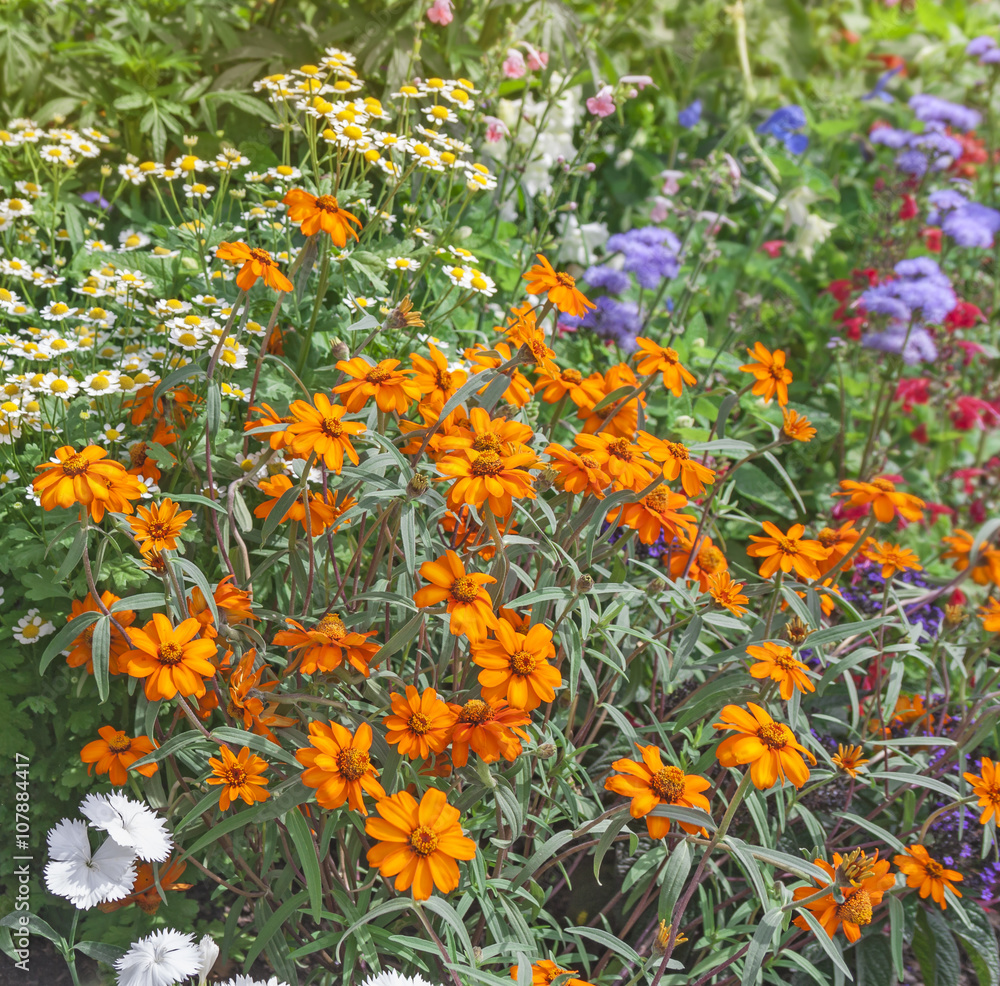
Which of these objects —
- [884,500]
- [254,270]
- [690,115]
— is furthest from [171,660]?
[690,115]

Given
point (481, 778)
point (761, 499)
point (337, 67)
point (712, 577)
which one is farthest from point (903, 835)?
point (337, 67)

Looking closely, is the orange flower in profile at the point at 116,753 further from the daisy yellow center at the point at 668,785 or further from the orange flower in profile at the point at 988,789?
the orange flower in profile at the point at 988,789

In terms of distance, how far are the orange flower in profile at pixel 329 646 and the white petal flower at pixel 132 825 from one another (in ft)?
0.99

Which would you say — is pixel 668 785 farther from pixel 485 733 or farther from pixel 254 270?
pixel 254 270

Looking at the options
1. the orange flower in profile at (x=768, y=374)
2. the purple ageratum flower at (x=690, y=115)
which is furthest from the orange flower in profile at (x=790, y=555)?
the purple ageratum flower at (x=690, y=115)

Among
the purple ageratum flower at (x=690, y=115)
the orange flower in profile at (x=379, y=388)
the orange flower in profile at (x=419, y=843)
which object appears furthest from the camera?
the purple ageratum flower at (x=690, y=115)

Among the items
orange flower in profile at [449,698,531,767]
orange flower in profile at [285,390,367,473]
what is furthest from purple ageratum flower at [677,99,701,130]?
orange flower in profile at [449,698,531,767]

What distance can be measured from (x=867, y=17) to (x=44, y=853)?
6.00m

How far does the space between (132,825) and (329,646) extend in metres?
0.38

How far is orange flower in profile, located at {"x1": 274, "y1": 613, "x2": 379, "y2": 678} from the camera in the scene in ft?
3.90

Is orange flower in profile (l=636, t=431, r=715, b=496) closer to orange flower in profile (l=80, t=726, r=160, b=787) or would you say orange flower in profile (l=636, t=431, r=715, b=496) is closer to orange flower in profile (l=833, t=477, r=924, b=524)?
orange flower in profile (l=833, t=477, r=924, b=524)

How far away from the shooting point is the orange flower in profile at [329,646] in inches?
46.8

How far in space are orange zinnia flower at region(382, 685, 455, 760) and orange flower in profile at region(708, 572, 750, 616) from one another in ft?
1.71

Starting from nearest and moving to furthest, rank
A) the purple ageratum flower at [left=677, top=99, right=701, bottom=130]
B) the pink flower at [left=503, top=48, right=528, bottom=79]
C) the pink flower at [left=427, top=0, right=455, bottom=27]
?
the pink flower at [left=427, top=0, right=455, bottom=27]
the pink flower at [left=503, top=48, right=528, bottom=79]
the purple ageratum flower at [left=677, top=99, right=701, bottom=130]
